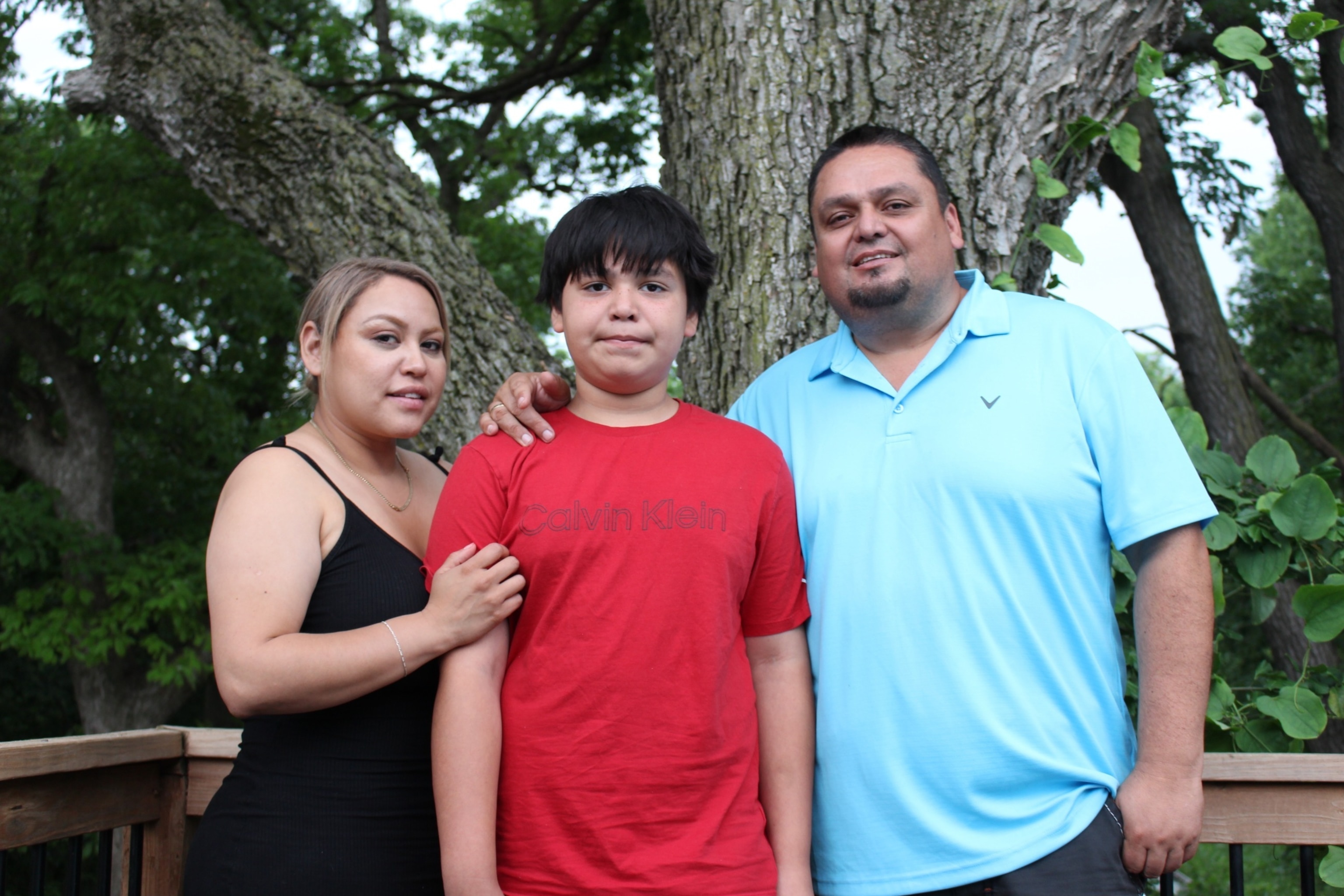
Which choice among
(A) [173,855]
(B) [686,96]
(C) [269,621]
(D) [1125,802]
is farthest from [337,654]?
(B) [686,96]

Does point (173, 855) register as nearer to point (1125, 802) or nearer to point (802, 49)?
point (1125, 802)

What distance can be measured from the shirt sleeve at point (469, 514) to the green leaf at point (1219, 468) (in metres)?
1.78

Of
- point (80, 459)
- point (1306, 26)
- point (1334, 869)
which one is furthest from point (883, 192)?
point (80, 459)

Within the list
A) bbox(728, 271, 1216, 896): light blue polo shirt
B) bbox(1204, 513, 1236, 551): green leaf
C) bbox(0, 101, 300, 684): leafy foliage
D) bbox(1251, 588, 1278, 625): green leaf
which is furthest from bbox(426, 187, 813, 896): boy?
bbox(0, 101, 300, 684): leafy foliage

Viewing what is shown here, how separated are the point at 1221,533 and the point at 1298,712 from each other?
43 cm

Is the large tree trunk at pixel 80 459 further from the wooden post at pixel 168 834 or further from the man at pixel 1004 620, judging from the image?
the man at pixel 1004 620

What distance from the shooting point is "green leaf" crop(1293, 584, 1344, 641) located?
2.19 m

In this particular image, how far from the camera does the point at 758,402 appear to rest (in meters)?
2.12

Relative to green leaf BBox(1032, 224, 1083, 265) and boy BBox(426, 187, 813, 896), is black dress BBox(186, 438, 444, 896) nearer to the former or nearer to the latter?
boy BBox(426, 187, 813, 896)

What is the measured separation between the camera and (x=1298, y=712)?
2303 millimetres

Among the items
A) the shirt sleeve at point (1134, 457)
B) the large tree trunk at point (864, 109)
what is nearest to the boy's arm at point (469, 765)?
the shirt sleeve at point (1134, 457)

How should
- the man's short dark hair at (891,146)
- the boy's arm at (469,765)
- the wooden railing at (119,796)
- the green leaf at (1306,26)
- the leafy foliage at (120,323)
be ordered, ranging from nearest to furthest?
the boy's arm at (469,765), the wooden railing at (119,796), the man's short dark hair at (891,146), the green leaf at (1306,26), the leafy foliage at (120,323)

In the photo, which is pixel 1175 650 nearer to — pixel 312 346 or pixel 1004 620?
pixel 1004 620

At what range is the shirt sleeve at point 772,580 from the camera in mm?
1731
